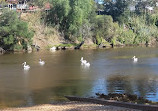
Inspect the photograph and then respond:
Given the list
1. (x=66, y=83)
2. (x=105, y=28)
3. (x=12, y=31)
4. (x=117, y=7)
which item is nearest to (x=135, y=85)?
(x=66, y=83)

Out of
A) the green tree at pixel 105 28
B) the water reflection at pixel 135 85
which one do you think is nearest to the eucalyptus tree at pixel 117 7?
the green tree at pixel 105 28

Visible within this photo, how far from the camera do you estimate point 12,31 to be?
70375 mm

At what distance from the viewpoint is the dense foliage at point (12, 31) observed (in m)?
69.9

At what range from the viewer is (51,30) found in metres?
86.8

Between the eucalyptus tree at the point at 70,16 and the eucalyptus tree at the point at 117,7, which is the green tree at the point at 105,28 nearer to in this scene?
the eucalyptus tree at the point at 70,16

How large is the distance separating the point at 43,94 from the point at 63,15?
207 ft

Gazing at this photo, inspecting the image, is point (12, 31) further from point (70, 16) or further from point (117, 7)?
point (117, 7)

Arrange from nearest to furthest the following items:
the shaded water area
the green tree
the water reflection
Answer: the shaded water area, the water reflection, the green tree

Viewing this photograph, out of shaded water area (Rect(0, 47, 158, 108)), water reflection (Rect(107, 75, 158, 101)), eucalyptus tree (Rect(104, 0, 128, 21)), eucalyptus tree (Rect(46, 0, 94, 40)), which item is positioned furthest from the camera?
eucalyptus tree (Rect(104, 0, 128, 21))

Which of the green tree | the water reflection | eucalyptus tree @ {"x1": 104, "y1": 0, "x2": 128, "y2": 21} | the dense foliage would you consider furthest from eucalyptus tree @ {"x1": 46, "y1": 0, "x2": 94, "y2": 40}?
the water reflection

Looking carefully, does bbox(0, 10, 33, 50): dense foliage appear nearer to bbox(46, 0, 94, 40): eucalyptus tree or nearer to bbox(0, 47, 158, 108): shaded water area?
bbox(46, 0, 94, 40): eucalyptus tree

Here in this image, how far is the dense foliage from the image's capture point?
2751 inches

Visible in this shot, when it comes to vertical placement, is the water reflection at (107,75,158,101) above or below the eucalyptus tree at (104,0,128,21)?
below

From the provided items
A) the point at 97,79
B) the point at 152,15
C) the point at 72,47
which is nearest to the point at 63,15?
the point at 72,47
